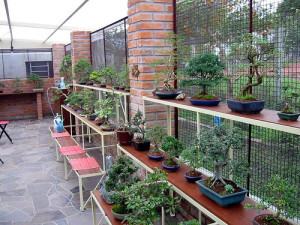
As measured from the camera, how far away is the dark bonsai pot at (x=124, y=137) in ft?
10.9

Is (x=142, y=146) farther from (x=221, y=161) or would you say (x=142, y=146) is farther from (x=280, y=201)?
(x=280, y=201)

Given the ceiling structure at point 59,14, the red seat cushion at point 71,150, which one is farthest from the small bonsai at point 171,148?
the ceiling structure at point 59,14

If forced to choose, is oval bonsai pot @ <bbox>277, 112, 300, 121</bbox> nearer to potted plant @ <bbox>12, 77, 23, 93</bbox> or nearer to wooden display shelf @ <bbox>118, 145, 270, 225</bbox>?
wooden display shelf @ <bbox>118, 145, 270, 225</bbox>

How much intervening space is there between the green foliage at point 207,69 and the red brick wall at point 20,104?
9571 mm

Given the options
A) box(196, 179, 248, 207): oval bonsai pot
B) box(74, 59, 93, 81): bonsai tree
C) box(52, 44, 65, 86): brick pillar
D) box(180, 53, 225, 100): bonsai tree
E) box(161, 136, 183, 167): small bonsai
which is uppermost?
box(52, 44, 65, 86): brick pillar

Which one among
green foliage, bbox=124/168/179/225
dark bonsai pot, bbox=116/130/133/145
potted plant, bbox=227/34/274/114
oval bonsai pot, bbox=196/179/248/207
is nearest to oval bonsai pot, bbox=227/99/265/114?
A: potted plant, bbox=227/34/274/114

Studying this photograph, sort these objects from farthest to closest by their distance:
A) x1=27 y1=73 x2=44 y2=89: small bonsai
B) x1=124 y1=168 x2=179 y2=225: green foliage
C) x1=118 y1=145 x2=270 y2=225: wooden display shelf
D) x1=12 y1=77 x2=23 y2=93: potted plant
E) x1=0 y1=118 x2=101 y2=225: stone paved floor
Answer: x1=27 y1=73 x2=44 y2=89: small bonsai < x1=12 y1=77 x2=23 y2=93: potted plant < x1=0 y1=118 x2=101 y2=225: stone paved floor < x1=124 y1=168 x2=179 y2=225: green foliage < x1=118 y1=145 x2=270 y2=225: wooden display shelf

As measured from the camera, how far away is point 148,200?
2037mm

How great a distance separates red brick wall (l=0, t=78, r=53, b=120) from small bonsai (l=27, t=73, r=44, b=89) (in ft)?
0.56

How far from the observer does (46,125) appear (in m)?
Answer: 9.57

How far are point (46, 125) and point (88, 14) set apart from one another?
462 centimetres

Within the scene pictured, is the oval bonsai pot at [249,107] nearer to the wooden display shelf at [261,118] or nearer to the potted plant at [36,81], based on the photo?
the wooden display shelf at [261,118]

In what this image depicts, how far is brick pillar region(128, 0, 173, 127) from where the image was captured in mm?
3115

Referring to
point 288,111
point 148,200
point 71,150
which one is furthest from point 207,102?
point 71,150
